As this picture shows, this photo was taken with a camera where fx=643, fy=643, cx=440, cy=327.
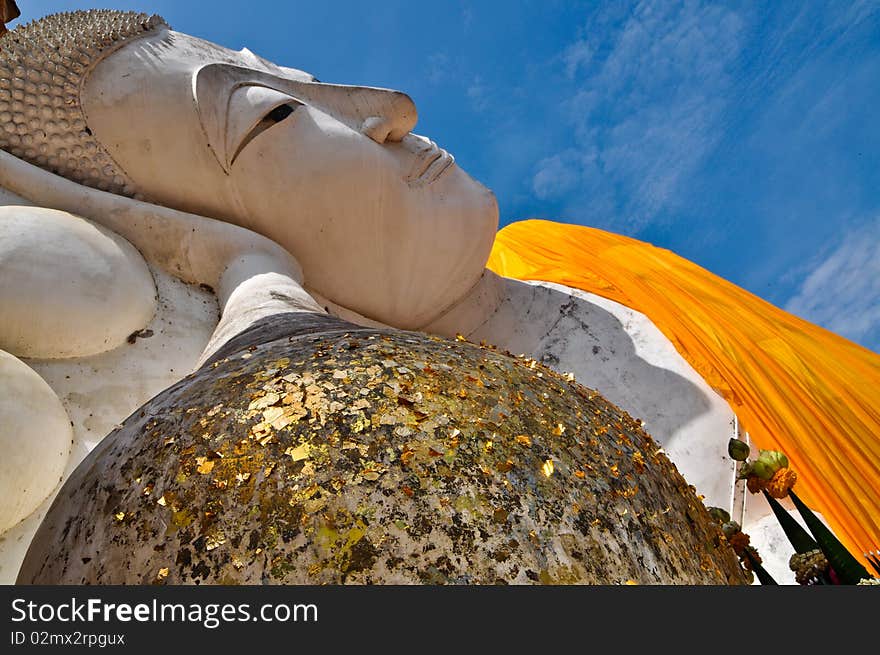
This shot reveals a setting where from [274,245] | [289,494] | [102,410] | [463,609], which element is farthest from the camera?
[274,245]

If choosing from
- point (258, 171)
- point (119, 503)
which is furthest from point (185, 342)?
point (119, 503)

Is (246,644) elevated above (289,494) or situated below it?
below

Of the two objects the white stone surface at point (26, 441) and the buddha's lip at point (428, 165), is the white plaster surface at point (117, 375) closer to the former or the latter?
the white stone surface at point (26, 441)

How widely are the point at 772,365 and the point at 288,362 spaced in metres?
2.49

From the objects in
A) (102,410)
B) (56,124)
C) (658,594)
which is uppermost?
(56,124)

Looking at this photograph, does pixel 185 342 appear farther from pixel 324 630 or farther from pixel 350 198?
pixel 324 630

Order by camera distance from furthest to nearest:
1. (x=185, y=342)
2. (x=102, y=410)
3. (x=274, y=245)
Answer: (x=274, y=245)
(x=185, y=342)
(x=102, y=410)

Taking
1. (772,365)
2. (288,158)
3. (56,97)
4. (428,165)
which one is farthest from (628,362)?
(56,97)

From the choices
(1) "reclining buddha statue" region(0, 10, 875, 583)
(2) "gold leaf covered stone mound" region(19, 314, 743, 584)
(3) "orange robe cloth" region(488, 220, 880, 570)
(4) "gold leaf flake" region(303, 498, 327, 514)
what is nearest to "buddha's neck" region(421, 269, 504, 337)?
(1) "reclining buddha statue" region(0, 10, 875, 583)

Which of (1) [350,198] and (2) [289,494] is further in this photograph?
(1) [350,198]

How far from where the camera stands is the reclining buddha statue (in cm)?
78

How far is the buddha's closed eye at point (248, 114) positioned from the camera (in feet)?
8.36

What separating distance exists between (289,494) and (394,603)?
19 centimetres

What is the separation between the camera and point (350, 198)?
2.71 m
